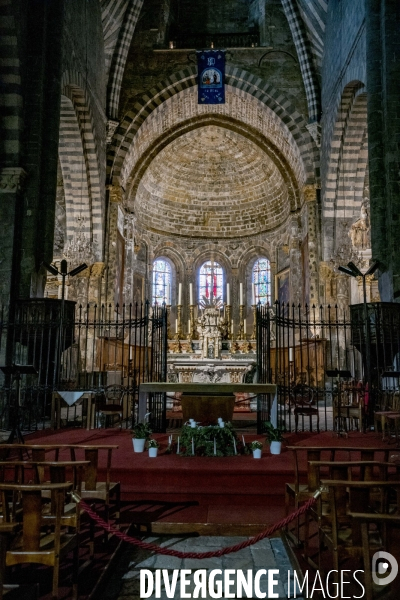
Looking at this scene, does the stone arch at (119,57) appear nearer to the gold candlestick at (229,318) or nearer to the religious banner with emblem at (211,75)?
the religious banner with emblem at (211,75)

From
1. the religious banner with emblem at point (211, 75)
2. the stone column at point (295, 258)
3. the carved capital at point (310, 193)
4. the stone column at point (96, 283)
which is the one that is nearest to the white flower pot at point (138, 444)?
the stone column at point (96, 283)

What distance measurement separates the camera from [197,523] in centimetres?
497

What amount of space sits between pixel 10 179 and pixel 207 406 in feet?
21.2

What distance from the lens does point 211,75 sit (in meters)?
19.3

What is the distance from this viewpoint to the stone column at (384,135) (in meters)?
10.7

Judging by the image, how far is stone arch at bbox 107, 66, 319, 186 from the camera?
18.7 meters

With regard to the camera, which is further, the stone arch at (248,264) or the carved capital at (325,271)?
the stone arch at (248,264)

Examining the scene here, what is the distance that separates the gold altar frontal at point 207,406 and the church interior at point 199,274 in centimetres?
4

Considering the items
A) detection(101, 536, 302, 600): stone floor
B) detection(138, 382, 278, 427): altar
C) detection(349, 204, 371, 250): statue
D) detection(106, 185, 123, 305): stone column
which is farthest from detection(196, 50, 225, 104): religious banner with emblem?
detection(101, 536, 302, 600): stone floor

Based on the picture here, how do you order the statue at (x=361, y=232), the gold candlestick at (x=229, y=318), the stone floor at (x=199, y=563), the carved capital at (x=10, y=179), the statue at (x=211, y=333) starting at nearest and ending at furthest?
the stone floor at (x=199, y=563), the carved capital at (x=10, y=179), the statue at (x=361, y=232), the statue at (x=211, y=333), the gold candlestick at (x=229, y=318)

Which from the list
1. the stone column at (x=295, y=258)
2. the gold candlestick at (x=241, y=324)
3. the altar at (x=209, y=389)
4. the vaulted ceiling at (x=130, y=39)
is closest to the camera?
the altar at (x=209, y=389)

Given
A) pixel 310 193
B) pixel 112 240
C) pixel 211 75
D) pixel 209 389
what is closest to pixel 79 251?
pixel 112 240

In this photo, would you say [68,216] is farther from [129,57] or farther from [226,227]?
[226,227]

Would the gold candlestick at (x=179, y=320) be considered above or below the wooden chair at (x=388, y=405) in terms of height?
above
